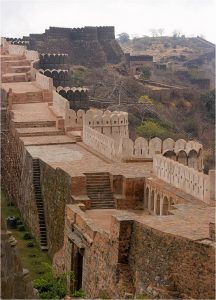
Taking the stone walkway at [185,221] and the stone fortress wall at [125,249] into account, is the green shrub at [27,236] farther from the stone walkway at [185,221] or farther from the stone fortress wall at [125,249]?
the stone walkway at [185,221]

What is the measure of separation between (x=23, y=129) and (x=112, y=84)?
2264 cm

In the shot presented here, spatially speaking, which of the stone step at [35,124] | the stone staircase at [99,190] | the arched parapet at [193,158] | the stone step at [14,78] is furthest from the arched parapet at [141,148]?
the stone step at [14,78]

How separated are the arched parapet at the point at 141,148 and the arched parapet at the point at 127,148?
10 centimetres

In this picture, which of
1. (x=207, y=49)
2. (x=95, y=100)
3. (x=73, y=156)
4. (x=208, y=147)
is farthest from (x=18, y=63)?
(x=207, y=49)

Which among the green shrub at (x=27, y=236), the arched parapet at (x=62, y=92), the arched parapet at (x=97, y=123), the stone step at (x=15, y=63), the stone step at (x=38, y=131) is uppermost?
the stone step at (x=15, y=63)

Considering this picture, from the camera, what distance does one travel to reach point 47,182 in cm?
→ 2045

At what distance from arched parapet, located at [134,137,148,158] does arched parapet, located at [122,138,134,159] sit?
10 centimetres

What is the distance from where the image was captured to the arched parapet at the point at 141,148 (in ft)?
65.9

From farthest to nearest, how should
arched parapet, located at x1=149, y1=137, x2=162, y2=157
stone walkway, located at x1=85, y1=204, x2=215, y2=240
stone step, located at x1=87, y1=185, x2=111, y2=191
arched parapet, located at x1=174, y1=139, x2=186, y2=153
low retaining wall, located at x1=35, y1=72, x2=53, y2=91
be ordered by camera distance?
low retaining wall, located at x1=35, y1=72, x2=53, y2=91, arched parapet, located at x1=149, y1=137, x2=162, y2=157, arched parapet, located at x1=174, y1=139, x2=186, y2=153, stone step, located at x1=87, y1=185, x2=111, y2=191, stone walkway, located at x1=85, y1=204, x2=215, y2=240

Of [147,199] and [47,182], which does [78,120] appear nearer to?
[47,182]

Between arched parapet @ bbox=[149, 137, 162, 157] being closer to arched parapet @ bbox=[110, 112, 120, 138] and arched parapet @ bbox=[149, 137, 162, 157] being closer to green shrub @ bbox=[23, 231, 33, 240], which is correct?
green shrub @ bbox=[23, 231, 33, 240]

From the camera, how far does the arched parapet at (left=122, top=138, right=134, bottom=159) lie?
20.2 metres

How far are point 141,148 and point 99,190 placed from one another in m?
2.57

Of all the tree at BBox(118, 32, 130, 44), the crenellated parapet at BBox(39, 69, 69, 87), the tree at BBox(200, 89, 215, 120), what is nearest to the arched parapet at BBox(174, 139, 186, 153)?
the crenellated parapet at BBox(39, 69, 69, 87)
